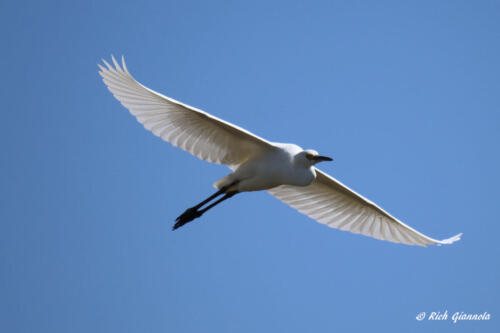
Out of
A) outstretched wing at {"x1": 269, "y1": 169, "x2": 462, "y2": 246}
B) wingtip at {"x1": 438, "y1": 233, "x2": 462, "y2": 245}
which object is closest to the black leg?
outstretched wing at {"x1": 269, "y1": 169, "x2": 462, "y2": 246}

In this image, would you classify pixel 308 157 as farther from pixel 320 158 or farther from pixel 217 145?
pixel 217 145

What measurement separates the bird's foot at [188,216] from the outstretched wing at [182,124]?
1.06 metres

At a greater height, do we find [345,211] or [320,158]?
[320,158]

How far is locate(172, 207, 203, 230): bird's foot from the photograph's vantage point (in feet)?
44.3

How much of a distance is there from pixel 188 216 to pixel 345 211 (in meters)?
3.45

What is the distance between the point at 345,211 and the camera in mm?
14891

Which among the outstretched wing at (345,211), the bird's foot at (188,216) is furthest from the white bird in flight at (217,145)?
the outstretched wing at (345,211)

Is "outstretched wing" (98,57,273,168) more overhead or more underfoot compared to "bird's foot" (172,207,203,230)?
more overhead

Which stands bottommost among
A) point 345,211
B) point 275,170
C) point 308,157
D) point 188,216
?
point 188,216

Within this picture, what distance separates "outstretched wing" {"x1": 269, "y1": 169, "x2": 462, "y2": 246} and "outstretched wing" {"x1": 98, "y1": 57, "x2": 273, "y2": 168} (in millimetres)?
1928

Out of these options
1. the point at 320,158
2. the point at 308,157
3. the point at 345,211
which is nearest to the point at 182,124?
the point at 308,157

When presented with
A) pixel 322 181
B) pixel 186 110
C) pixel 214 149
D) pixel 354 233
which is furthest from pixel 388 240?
pixel 186 110

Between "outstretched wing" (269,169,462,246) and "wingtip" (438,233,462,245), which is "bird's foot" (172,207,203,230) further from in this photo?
"wingtip" (438,233,462,245)

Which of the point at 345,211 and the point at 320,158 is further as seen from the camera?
the point at 345,211
